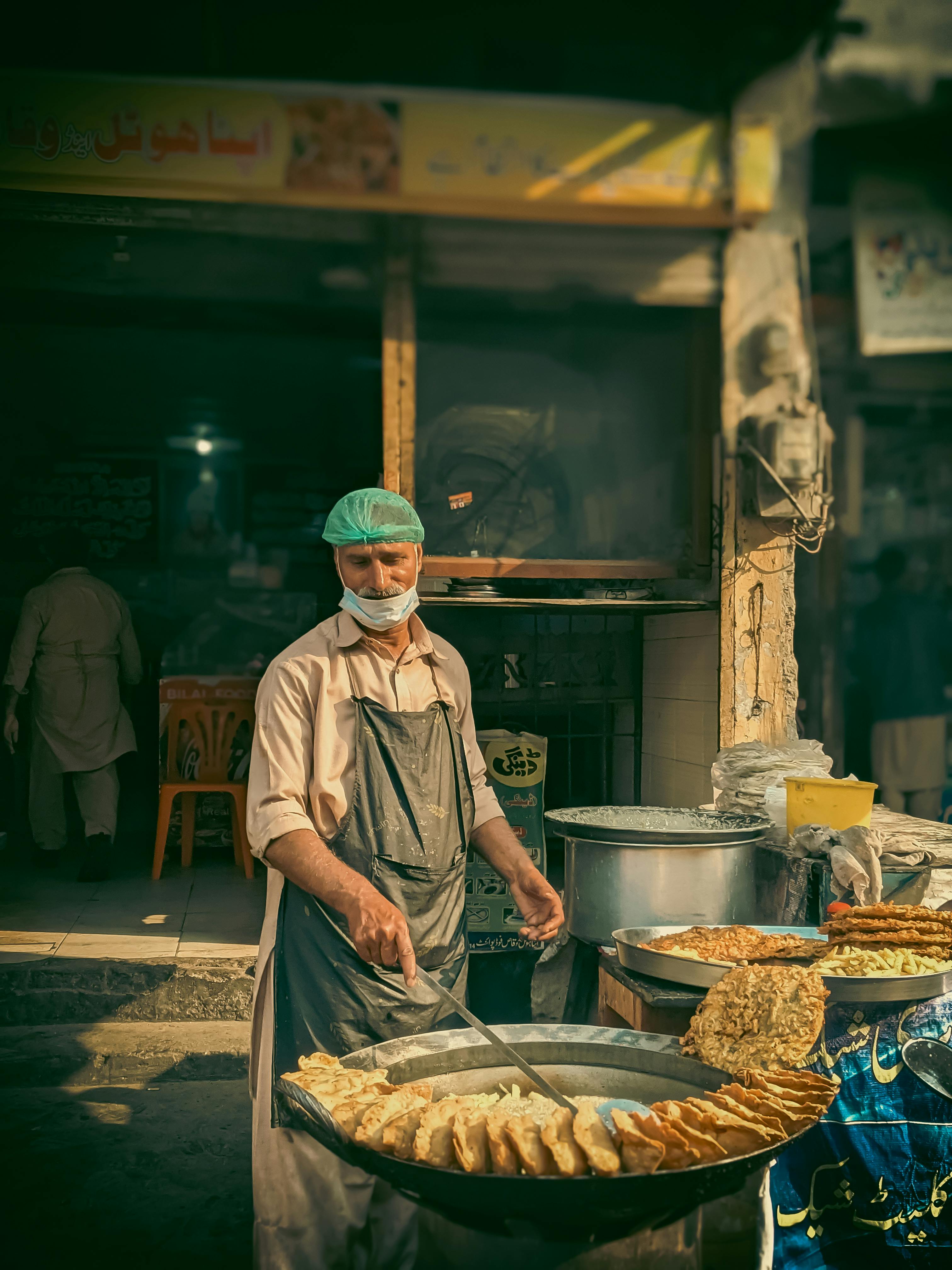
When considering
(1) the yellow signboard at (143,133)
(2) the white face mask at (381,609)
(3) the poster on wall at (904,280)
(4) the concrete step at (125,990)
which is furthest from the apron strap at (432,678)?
(3) the poster on wall at (904,280)

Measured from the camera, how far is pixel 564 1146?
1443 mm

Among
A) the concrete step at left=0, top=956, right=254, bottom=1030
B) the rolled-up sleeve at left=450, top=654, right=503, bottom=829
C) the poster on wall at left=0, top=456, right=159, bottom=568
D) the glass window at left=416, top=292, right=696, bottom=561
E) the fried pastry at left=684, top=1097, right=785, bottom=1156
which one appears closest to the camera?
the fried pastry at left=684, top=1097, right=785, bottom=1156

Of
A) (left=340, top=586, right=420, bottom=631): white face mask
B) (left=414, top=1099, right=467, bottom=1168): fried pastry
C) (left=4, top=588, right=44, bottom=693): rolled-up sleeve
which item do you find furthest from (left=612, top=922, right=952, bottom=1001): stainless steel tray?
(left=4, top=588, right=44, bottom=693): rolled-up sleeve

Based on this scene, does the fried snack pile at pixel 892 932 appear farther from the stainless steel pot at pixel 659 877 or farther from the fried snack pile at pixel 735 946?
the stainless steel pot at pixel 659 877

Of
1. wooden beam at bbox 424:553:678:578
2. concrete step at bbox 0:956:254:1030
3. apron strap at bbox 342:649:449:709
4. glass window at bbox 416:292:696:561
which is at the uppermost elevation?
glass window at bbox 416:292:696:561

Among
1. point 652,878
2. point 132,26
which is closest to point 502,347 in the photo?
point 132,26

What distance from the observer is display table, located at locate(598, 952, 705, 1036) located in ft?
7.82

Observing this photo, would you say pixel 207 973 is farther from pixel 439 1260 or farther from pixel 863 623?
pixel 863 623

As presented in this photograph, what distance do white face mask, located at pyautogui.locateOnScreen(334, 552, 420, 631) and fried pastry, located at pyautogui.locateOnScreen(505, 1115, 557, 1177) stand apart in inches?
58.1

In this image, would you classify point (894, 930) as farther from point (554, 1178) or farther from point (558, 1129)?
point (554, 1178)

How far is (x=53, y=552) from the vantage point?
743 cm

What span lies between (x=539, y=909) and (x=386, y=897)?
15.8 inches

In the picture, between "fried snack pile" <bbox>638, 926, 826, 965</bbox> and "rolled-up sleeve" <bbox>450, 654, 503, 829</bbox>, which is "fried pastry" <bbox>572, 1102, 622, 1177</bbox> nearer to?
"fried snack pile" <bbox>638, 926, 826, 965</bbox>

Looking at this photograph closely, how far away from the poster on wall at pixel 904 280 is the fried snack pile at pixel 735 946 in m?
3.68
